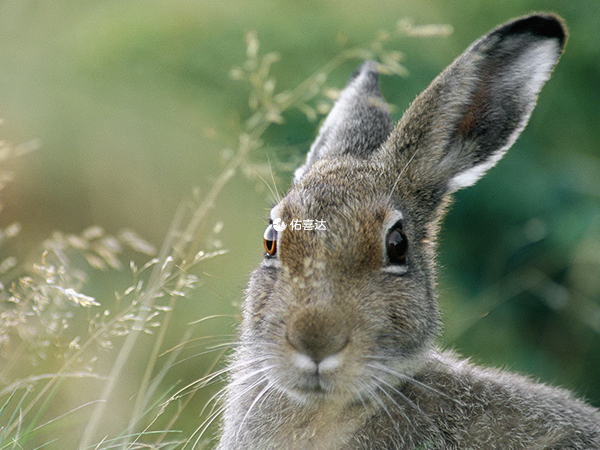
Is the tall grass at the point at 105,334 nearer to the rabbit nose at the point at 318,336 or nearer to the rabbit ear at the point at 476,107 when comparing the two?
the rabbit ear at the point at 476,107

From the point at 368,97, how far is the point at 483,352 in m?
2.57

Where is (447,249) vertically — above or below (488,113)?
below

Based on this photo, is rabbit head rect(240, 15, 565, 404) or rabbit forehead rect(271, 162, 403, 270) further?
rabbit forehead rect(271, 162, 403, 270)

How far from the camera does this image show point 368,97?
5.17m

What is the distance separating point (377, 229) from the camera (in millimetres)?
3793

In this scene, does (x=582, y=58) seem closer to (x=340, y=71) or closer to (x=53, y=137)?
(x=340, y=71)

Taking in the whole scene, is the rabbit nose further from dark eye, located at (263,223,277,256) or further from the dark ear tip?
the dark ear tip

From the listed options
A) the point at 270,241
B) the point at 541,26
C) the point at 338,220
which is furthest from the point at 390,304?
the point at 541,26

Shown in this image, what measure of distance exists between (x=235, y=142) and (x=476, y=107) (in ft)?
9.86

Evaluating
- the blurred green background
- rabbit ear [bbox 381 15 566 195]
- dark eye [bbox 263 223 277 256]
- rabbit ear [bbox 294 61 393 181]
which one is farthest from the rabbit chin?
the blurred green background

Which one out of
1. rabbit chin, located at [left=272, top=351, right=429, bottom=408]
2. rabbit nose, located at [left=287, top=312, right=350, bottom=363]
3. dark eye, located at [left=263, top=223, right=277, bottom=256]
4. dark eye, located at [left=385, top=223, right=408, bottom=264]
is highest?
dark eye, located at [left=263, top=223, right=277, bottom=256]

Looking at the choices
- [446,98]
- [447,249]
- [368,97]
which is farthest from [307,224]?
[447,249]

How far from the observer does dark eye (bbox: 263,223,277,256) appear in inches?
154

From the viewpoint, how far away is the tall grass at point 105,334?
4129 mm
